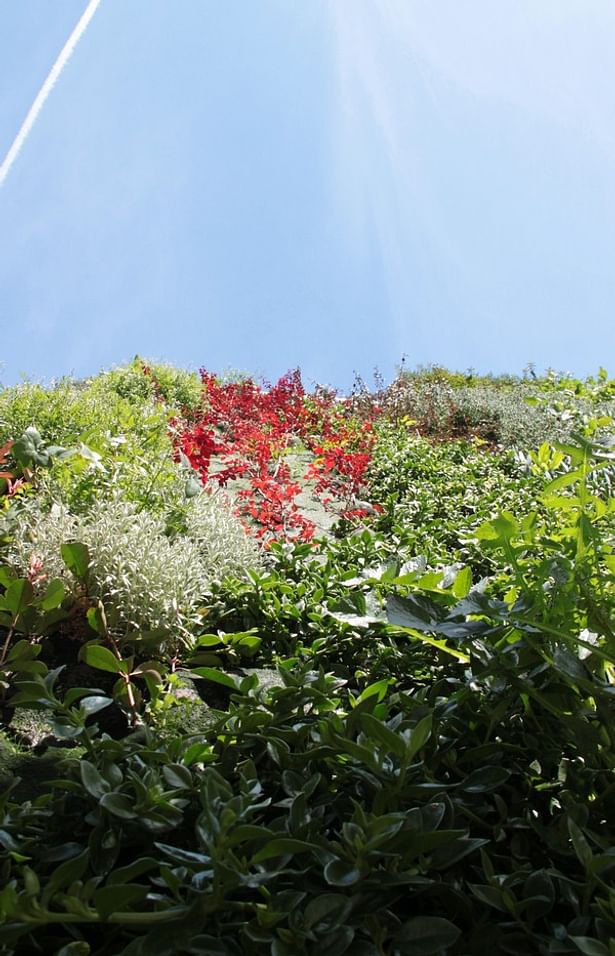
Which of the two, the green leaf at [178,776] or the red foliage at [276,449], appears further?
the red foliage at [276,449]

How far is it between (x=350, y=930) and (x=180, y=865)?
334 mm

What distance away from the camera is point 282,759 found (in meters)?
1.51

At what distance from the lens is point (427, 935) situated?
111 centimetres

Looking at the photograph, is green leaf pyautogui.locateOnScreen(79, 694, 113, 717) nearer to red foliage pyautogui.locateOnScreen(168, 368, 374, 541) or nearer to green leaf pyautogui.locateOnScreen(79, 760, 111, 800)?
green leaf pyautogui.locateOnScreen(79, 760, 111, 800)

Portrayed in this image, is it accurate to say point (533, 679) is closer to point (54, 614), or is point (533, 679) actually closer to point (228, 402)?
point (54, 614)

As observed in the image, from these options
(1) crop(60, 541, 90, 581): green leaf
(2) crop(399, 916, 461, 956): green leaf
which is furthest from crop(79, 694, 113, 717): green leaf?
(1) crop(60, 541, 90, 581): green leaf

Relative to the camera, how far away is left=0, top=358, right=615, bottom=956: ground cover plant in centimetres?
113

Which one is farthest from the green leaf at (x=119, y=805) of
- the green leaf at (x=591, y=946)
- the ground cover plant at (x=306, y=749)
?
the green leaf at (x=591, y=946)

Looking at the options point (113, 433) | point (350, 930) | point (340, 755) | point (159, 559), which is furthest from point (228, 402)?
point (350, 930)

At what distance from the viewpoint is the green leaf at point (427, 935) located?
1092 millimetres

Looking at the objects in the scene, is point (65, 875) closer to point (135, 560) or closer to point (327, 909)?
point (327, 909)

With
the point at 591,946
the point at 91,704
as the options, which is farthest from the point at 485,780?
the point at 91,704

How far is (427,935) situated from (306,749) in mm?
521

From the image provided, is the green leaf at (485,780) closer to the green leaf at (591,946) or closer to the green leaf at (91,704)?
the green leaf at (591,946)
